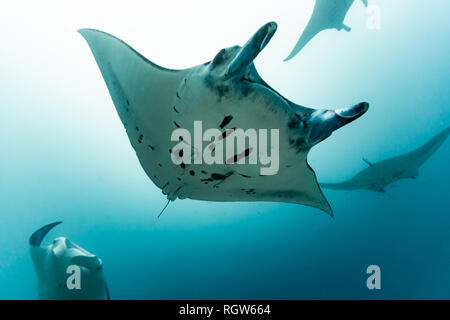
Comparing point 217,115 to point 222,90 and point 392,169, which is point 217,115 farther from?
point 392,169

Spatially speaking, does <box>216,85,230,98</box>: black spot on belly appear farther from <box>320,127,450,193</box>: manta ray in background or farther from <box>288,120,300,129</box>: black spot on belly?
<box>320,127,450,193</box>: manta ray in background

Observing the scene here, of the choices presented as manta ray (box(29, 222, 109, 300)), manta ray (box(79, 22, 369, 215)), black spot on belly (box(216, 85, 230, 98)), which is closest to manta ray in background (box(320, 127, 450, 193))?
manta ray (box(79, 22, 369, 215))

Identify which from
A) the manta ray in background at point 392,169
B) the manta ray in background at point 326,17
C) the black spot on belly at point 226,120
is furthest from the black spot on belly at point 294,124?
the manta ray in background at point 326,17

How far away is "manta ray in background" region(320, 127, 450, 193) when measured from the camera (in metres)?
5.48

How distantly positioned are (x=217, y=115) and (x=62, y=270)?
3.80 m

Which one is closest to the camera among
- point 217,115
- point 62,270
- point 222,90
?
point 222,90

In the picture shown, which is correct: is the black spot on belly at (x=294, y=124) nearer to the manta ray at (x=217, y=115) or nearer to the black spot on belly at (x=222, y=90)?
the manta ray at (x=217, y=115)

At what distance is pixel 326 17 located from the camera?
534 centimetres

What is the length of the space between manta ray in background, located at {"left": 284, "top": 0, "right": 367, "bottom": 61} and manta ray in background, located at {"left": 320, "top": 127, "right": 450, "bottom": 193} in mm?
2834
